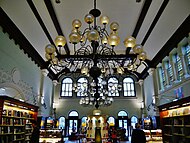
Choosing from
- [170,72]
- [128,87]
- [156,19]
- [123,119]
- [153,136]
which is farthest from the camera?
[128,87]

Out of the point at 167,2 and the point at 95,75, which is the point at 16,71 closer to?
the point at 95,75

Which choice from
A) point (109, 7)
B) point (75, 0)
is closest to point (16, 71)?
point (75, 0)

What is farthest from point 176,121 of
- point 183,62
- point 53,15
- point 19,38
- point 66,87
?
point 66,87

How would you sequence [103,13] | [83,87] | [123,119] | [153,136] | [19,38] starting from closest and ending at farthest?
1. [103,13]
2. [19,38]
3. [153,136]
4. [83,87]
5. [123,119]

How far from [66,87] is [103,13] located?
10363 mm

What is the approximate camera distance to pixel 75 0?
6160 millimetres

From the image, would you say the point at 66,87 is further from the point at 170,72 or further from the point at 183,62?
the point at 183,62

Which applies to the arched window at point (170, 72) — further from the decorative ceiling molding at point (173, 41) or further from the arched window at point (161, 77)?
the arched window at point (161, 77)

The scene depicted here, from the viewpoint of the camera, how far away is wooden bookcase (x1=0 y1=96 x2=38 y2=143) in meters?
5.60

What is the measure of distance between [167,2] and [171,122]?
4.63 m

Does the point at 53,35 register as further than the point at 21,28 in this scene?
Yes

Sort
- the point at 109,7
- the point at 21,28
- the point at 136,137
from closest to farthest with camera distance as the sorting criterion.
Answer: the point at 136,137 < the point at 109,7 < the point at 21,28

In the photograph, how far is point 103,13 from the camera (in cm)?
695

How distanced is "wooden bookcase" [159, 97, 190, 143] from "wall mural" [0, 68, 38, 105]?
6616mm
